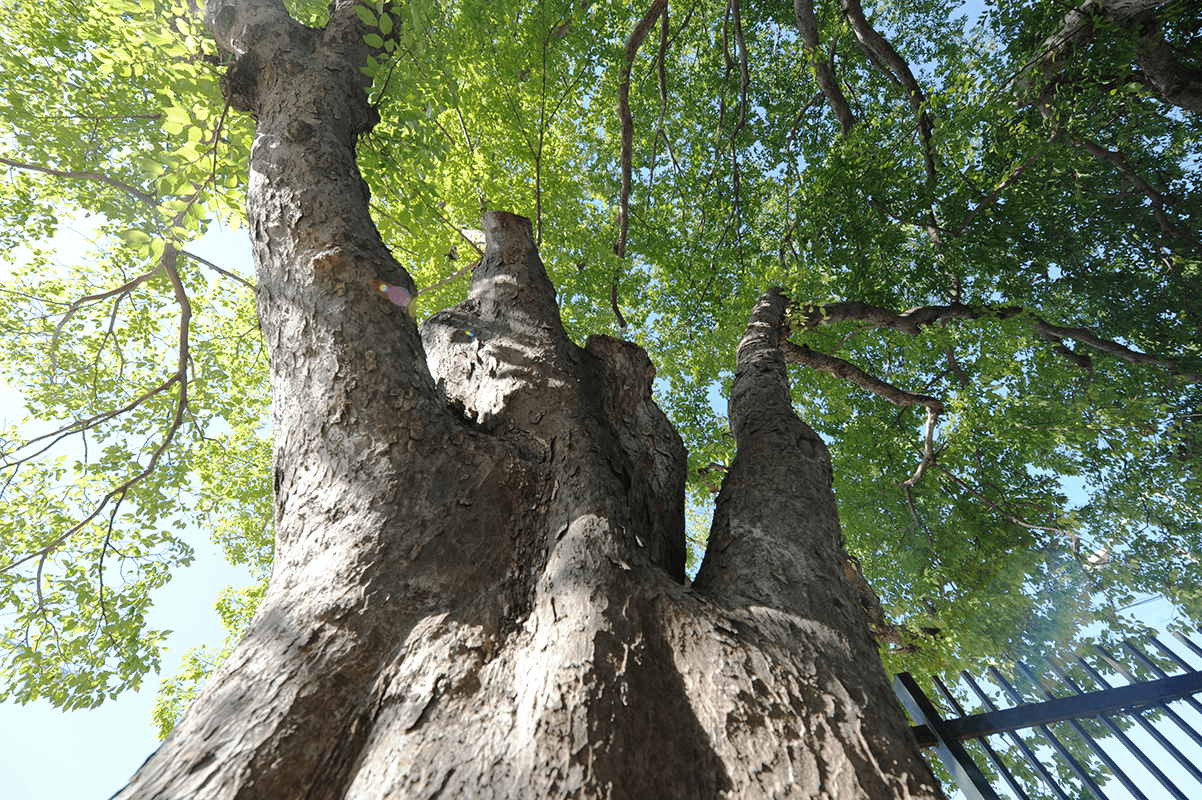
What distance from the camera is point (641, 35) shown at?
16.8 feet

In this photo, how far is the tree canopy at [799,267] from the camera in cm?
442

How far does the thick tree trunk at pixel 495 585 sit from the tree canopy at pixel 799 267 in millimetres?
2137

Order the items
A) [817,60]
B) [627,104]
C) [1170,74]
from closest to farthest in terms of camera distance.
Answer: [1170,74], [817,60], [627,104]

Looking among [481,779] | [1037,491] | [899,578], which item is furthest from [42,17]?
[1037,491]

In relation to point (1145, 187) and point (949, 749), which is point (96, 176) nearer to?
point (949, 749)

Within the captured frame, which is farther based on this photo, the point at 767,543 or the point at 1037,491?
the point at 1037,491

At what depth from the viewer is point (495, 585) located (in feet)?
4.97

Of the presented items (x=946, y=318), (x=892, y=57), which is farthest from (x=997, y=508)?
(x=892, y=57)

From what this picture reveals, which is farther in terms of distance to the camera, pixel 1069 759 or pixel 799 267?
pixel 799 267

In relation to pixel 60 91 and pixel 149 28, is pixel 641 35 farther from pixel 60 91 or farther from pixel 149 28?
pixel 60 91

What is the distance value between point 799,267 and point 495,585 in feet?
16.1

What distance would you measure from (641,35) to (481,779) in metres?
6.09

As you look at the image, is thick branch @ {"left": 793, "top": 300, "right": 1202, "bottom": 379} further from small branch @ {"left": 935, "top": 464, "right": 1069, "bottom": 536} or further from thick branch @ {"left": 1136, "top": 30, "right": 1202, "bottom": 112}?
thick branch @ {"left": 1136, "top": 30, "right": 1202, "bottom": 112}

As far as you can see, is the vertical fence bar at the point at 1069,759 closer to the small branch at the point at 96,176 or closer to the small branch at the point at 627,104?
the small branch at the point at 627,104
